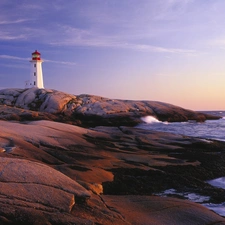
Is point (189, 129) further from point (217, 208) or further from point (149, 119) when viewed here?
point (217, 208)

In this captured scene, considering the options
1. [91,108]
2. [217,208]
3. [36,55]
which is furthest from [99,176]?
[36,55]

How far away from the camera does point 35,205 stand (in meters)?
6.09

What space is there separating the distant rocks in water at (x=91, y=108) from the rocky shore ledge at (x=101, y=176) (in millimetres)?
18392

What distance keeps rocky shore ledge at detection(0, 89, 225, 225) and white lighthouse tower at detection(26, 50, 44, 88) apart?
41.3 metres

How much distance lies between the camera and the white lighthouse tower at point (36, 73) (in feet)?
203

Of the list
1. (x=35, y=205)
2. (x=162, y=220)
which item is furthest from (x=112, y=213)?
(x=35, y=205)

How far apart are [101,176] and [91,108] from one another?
1324 inches

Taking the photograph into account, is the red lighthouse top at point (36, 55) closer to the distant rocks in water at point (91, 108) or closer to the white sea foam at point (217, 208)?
the distant rocks in water at point (91, 108)

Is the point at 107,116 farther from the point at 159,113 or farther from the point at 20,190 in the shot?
the point at 20,190

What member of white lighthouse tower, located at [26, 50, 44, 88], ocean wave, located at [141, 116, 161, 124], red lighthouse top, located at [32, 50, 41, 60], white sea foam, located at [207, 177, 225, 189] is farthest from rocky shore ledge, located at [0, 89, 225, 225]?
red lighthouse top, located at [32, 50, 41, 60]

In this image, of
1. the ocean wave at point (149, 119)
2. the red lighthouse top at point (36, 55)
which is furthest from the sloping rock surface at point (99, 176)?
the red lighthouse top at point (36, 55)

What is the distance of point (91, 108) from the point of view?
4412 centimetres

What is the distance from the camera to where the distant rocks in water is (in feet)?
139

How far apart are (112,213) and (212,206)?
376 centimetres
